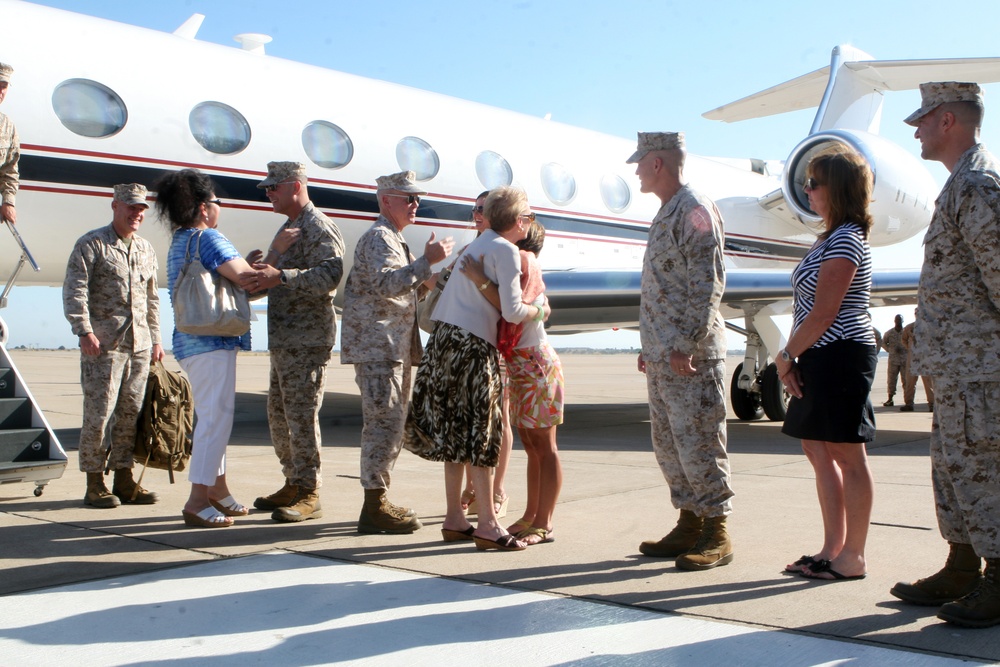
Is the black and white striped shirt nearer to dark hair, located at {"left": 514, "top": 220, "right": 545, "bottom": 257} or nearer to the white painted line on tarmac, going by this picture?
the white painted line on tarmac

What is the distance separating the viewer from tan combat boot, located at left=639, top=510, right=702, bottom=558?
421cm

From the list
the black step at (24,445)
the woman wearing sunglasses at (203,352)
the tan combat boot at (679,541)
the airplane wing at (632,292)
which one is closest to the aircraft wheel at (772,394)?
the airplane wing at (632,292)

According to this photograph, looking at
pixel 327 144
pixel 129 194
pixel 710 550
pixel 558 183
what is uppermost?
pixel 558 183

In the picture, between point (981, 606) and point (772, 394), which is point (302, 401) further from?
point (772, 394)

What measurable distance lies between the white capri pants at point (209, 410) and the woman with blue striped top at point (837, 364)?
274 cm

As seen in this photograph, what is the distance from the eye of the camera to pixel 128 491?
5523 mm

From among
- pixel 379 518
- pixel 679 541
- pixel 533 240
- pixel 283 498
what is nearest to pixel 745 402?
pixel 533 240

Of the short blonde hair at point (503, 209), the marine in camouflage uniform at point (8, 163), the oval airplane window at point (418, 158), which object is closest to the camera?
the short blonde hair at point (503, 209)

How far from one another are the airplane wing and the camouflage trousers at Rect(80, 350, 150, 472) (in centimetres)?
442

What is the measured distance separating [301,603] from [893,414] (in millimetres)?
12688

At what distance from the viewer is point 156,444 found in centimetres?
555

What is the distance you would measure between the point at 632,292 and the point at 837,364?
5732 millimetres

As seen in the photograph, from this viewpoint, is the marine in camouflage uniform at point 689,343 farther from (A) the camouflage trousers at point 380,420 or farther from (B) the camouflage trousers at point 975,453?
(A) the camouflage trousers at point 380,420

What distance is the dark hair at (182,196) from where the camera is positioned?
16.0 ft
